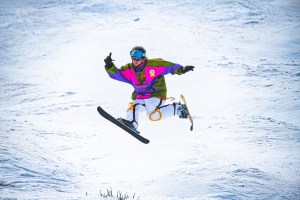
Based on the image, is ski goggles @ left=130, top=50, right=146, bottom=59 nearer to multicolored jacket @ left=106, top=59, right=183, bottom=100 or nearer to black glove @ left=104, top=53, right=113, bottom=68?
multicolored jacket @ left=106, top=59, right=183, bottom=100

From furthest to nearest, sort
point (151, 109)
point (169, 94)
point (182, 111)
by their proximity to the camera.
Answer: point (169, 94) → point (182, 111) → point (151, 109)

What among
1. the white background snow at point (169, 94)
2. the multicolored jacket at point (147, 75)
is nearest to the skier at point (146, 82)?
the multicolored jacket at point (147, 75)

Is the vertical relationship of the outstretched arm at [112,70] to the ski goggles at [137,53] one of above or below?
below

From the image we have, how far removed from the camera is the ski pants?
6250 millimetres

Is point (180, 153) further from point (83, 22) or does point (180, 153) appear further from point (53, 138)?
point (83, 22)

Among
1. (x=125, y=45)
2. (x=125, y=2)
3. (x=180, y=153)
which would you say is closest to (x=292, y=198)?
(x=180, y=153)

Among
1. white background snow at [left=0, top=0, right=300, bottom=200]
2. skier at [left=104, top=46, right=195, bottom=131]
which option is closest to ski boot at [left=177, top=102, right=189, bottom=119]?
skier at [left=104, top=46, right=195, bottom=131]

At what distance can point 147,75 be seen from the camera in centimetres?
626

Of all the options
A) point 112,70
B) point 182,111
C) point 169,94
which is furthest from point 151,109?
point 169,94

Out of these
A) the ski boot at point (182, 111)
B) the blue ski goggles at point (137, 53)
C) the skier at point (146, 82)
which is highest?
the blue ski goggles at point (137, 53)

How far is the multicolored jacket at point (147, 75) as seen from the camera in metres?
6.19

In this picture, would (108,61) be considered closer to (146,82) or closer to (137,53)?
(137,53)

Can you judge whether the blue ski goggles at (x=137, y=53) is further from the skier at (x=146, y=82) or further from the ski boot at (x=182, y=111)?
the ski boot at (x=182, y=111)

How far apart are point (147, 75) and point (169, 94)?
6.65 metres
